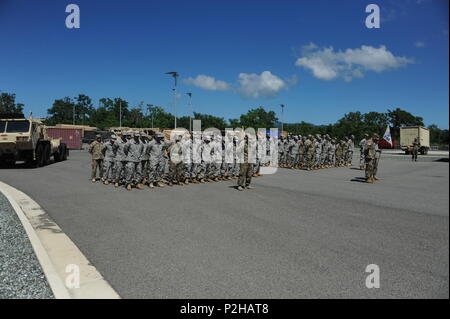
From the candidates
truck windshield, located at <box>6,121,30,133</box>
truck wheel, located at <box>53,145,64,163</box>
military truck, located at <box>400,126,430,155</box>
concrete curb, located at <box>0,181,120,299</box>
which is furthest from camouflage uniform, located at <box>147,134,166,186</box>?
truck wheel, located at <box>53,145,64,163</box>

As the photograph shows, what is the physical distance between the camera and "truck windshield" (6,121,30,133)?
51.6 feet

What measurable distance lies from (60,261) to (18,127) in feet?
46.9

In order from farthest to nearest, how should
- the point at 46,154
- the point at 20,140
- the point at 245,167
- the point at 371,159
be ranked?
the point at 46,154 → the point at 20,140 → the point at 371,159 → the point at 245,167

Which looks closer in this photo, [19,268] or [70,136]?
[19,268]

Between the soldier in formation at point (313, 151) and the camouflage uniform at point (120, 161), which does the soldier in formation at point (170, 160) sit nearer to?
the camouflage uniform at point (120, 161)

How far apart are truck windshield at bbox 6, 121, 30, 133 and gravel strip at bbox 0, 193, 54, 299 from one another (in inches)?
457

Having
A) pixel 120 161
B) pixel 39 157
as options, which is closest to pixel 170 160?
pixel 120 161

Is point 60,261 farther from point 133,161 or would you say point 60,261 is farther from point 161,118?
point 161,118

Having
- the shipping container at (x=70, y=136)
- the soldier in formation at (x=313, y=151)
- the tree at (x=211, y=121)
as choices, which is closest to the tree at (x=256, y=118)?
the tree at (x=211, y=121)

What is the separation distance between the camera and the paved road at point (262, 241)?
10.6ft

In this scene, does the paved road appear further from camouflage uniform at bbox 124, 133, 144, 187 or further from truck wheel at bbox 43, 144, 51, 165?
truck wheel at bbox 43, 144, 51, 165

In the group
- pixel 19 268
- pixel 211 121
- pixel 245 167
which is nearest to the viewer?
pixel 19 268

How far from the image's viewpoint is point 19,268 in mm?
4051

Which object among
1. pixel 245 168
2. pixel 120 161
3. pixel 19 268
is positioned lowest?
pixel 19 268
